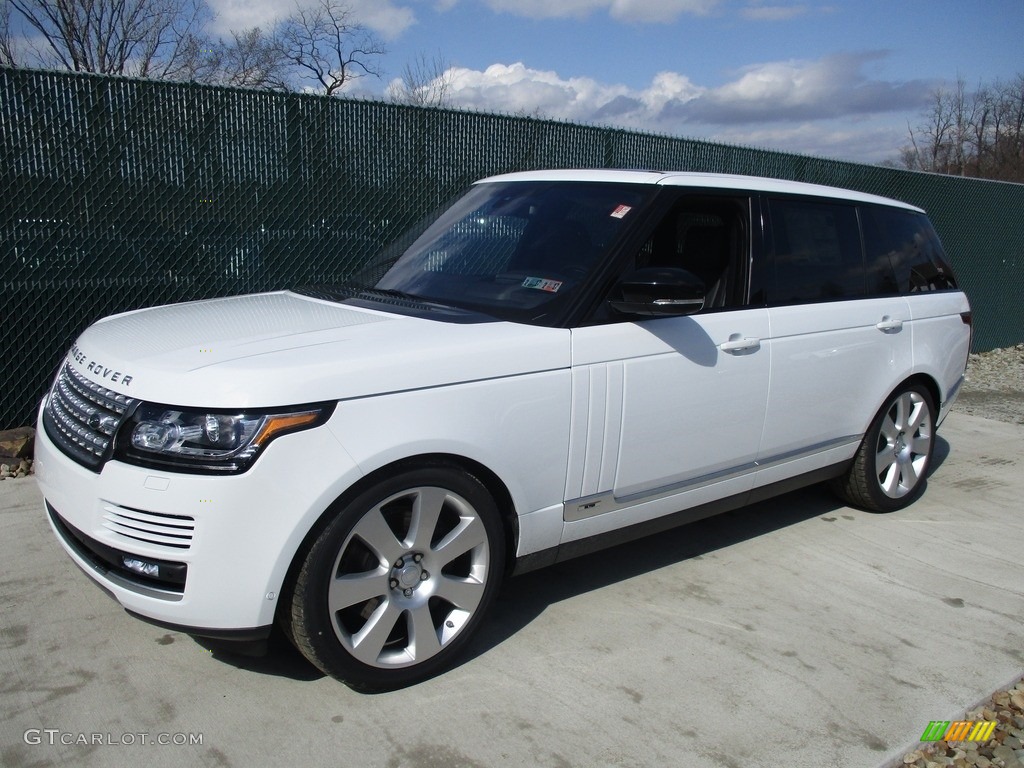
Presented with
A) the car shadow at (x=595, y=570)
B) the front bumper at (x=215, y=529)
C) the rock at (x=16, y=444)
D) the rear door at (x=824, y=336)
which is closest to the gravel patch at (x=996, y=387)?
the car shadow at (x=595, y=570)

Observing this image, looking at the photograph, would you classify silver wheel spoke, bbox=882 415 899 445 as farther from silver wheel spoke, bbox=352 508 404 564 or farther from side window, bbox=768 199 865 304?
silver wheel spoke, bbox=352 508 404 564

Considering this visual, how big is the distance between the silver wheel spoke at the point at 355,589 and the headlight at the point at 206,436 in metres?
0.51

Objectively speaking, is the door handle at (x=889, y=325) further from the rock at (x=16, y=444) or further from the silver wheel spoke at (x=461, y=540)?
the rock at (x=16, y=444)

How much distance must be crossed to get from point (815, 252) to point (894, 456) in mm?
1444

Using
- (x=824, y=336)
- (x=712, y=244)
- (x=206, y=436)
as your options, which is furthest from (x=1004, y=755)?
(x=206, y=436)

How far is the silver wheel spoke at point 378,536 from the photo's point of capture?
2773 millimetres

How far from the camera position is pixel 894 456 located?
5.03 meters

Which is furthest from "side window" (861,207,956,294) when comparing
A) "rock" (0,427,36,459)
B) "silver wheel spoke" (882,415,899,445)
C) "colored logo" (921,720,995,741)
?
"rock" (0,427,36,459)

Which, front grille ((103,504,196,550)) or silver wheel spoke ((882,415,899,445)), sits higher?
front grille ((103,504,196,550))

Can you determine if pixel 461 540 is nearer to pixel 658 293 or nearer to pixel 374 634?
pixel 374 634

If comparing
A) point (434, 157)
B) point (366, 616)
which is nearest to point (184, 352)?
point (366, 616)

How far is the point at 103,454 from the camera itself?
8.86 ft

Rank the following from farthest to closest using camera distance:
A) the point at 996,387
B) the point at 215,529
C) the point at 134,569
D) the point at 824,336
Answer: the point at 996,387
the point at 824,336
the point at 134,569
the point at 215,529

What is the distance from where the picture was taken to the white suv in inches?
103
